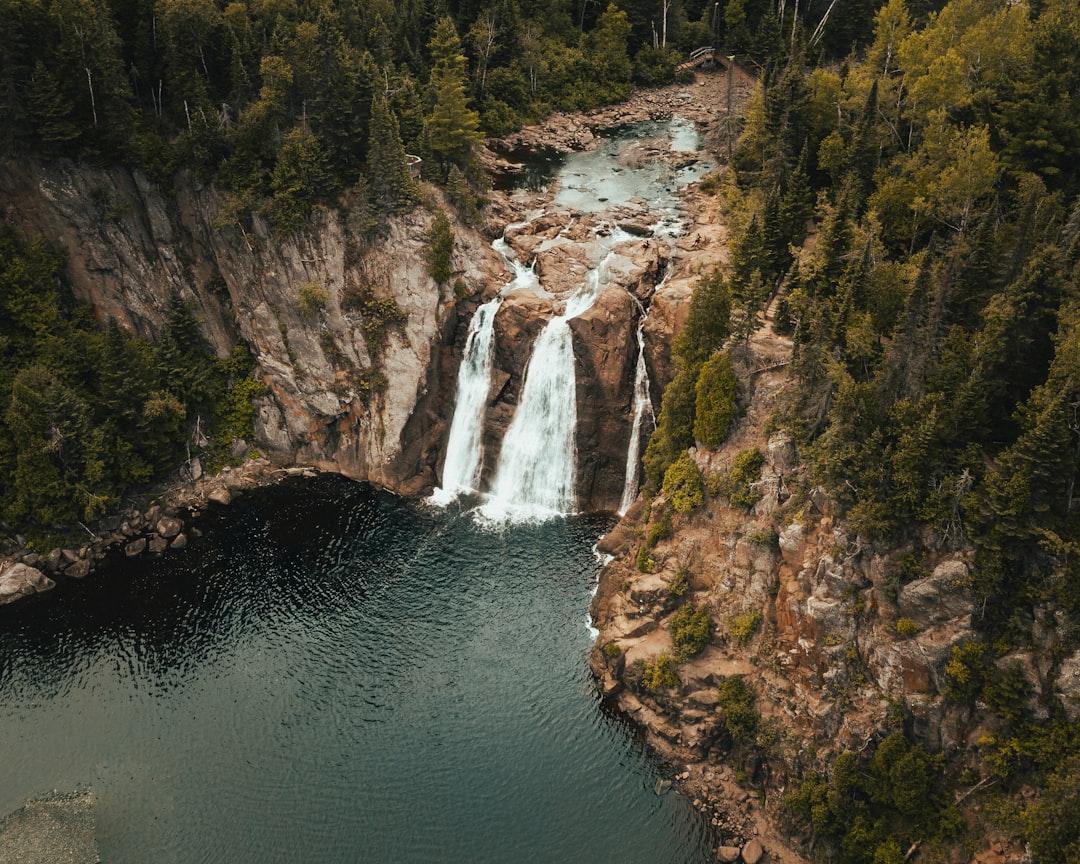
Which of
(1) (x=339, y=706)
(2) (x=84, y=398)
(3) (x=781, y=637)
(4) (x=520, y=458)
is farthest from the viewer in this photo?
(4) (x=520, y=458)

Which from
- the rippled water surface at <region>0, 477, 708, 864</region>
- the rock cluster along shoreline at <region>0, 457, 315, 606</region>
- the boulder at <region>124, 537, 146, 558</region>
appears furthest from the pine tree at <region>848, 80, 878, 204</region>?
the boulder at <region>124, 537, 146, 558</region>

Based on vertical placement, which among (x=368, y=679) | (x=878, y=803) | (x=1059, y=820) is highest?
(x=1059, y=820)

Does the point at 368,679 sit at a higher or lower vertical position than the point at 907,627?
lower

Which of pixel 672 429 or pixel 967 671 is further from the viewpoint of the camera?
pixel 672 429

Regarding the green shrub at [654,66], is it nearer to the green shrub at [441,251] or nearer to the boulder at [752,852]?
the green shrub at [441,251]

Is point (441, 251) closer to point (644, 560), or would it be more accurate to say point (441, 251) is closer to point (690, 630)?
point (644, 560)

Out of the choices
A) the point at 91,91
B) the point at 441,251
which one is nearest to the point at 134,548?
the point at 441,251

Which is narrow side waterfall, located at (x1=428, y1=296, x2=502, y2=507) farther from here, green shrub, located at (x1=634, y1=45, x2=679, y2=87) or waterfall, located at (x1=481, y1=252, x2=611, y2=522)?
green shrub, located at (x1=634, y1=45, x2=679, y2=87)
